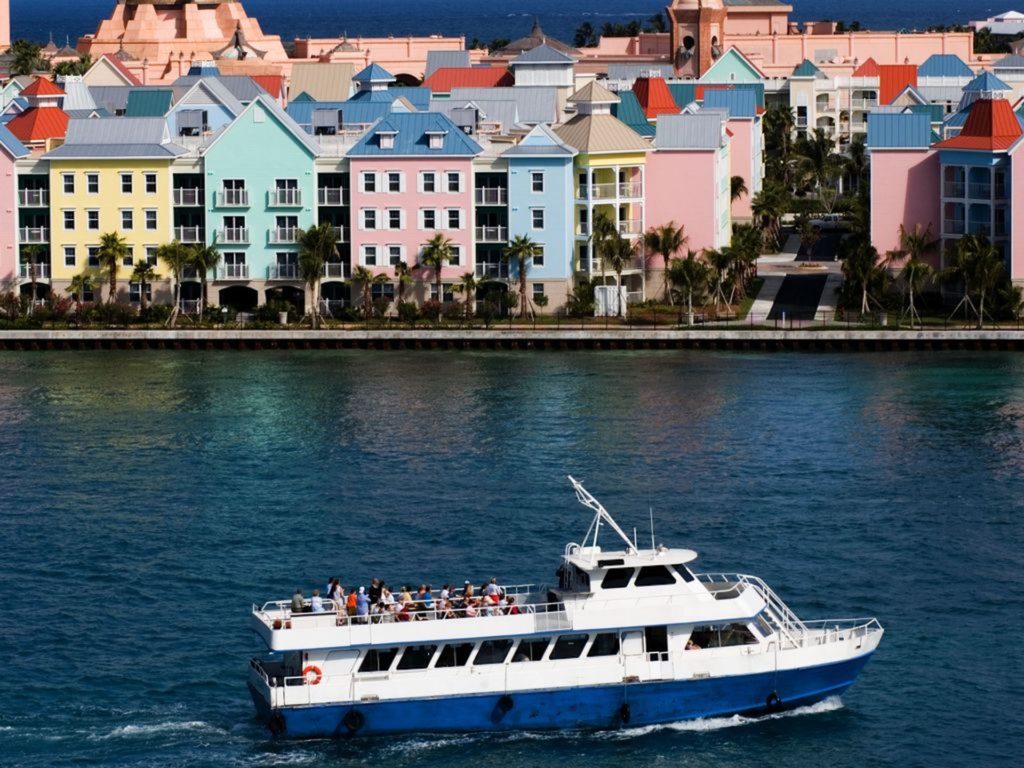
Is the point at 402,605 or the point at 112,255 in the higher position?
the point at 112,255

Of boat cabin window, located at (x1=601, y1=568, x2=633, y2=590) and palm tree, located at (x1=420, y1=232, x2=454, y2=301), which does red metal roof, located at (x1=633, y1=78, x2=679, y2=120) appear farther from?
boat cabin window, located at (x1=601, y1=568, x2=633, y2=590)

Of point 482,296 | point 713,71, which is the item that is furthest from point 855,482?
point 713,71

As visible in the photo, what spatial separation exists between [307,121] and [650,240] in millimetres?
19854

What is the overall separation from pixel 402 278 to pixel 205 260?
8840 millimetres

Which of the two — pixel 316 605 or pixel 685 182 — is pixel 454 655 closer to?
pixel 316 605

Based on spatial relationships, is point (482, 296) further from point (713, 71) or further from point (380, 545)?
point (713, 71)

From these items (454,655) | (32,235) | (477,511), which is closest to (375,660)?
(454,655)

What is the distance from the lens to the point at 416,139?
388 feet

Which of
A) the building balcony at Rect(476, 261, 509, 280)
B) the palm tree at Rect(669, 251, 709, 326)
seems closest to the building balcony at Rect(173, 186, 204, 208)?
the building balcony at Rect(476, 261, 509, 280)

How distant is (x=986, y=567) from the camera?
70250 millimetres

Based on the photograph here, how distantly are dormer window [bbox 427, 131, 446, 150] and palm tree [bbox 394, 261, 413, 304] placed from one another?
212 inches

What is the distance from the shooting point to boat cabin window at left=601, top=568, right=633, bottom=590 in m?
58.4

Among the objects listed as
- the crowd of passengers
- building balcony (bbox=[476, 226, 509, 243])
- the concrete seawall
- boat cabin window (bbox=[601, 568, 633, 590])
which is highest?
building balcony (bbox=[476, 226, 509, 243])

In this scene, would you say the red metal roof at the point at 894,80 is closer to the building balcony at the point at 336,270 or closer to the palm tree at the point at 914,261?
the palm tree at the point at 914,261
